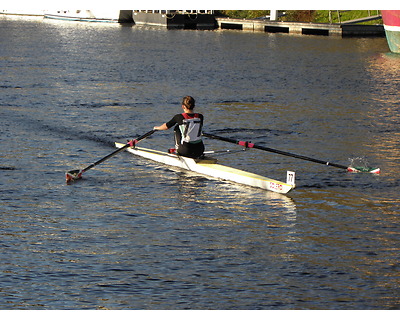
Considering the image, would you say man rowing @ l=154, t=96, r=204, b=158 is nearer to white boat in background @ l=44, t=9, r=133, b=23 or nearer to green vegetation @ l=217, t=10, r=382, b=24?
green vegetation @ l=217, t=10, r=382, b=24

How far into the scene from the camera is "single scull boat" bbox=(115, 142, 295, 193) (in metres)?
21.2

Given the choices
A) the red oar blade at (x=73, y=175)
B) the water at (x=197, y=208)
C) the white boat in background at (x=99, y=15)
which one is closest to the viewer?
the water at (x=197, y=208)

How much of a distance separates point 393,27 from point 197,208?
5201 centimetres

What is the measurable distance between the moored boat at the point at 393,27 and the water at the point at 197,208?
21335 mm

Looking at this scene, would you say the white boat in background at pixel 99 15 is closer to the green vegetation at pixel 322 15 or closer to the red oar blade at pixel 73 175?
the green vegetation at pixel 322 15

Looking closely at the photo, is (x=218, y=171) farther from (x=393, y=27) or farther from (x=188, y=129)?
(x=393, y=27)

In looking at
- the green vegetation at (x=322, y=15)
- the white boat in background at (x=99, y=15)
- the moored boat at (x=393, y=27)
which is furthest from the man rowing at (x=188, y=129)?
the white boat in background at (x=99, y=15)

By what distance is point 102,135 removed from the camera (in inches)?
1198

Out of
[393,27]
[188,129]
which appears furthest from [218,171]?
[393,27]

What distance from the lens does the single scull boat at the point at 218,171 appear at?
2117 cm

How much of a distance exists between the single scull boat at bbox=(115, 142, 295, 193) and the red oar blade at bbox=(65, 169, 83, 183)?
10.1ft

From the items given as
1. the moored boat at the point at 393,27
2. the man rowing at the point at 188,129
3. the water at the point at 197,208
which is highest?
the moored boat at the point at 393,27

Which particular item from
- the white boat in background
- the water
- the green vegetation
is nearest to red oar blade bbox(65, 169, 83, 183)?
the water
